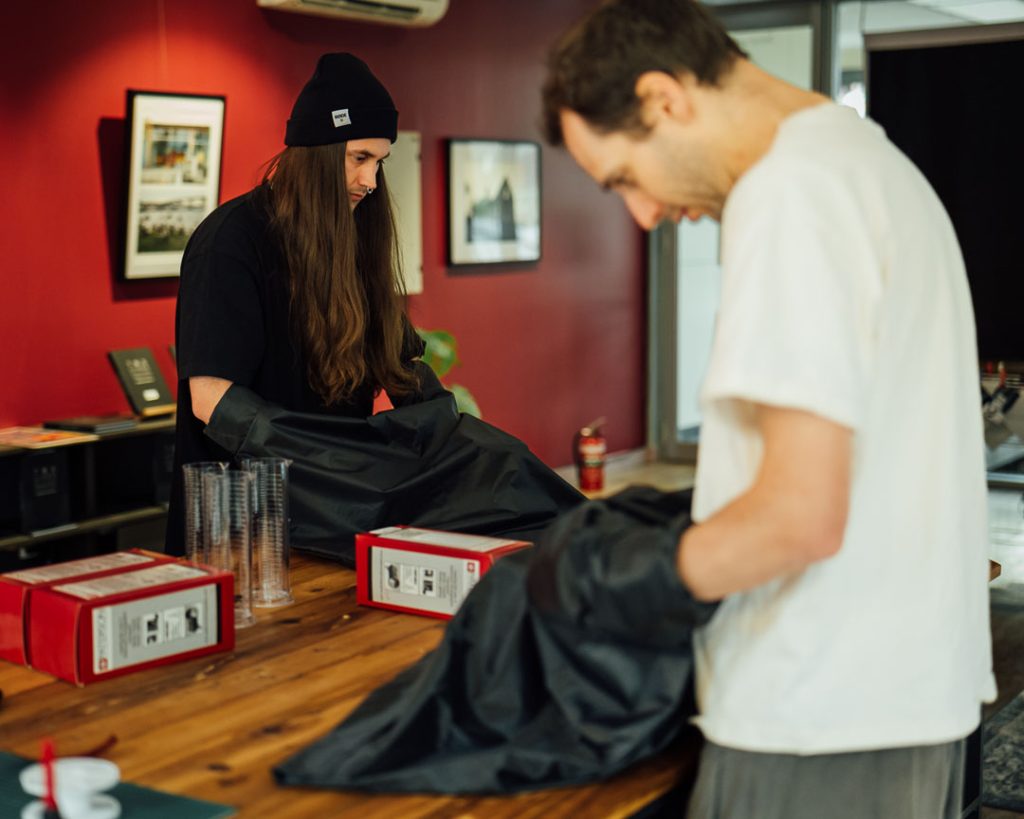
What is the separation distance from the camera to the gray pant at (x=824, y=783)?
4.01 ft

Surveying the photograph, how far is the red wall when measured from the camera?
4.59 metres

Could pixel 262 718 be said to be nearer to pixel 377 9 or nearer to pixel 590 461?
pixel 377 9

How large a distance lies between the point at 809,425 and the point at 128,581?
90 cm

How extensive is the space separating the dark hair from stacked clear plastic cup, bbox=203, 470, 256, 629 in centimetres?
77

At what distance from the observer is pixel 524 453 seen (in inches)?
85.5

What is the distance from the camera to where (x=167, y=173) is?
16.1 feet

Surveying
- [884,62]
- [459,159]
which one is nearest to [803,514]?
[884,62]

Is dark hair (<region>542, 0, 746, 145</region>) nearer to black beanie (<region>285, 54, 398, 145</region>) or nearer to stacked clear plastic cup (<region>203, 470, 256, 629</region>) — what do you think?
stacked clear plastic cup (<region>203, 470, 256, 629</region>)

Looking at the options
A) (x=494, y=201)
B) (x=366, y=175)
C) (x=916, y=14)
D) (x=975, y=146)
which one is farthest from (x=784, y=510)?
(x=916, y=14)

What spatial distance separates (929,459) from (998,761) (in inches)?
105

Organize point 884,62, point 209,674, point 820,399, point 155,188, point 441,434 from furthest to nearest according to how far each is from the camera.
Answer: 1. point 884,62
2. point 155,188
3. point 441,434
4. point 209,674
5. point 820,399

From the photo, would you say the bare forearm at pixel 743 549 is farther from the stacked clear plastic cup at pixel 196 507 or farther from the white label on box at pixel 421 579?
the stacked clear plastic cup at pixel 196 507

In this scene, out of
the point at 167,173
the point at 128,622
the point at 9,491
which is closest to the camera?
the point at 128,622

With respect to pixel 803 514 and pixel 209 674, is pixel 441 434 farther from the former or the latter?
pixel 803 514
